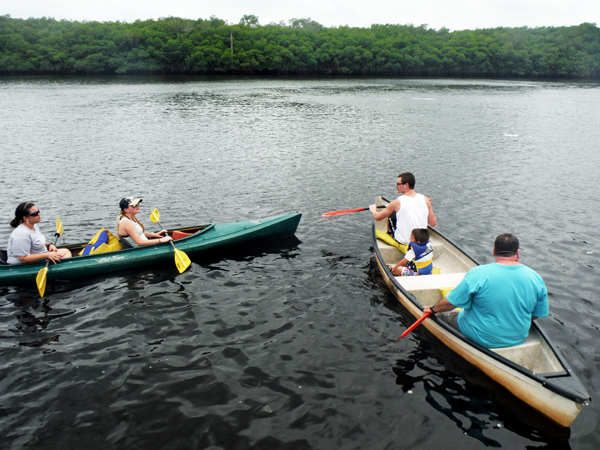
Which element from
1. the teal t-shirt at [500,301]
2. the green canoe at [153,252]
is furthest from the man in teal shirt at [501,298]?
the green canoe at [153,252]

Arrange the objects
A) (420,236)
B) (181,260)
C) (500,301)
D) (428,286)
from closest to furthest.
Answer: (500,301), (428,286), (420,236), (181,260)

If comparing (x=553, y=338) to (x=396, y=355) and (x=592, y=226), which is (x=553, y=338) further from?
(x=592, y=226)

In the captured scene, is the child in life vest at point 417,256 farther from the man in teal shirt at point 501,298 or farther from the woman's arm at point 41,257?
the woman's arm at point 41,257

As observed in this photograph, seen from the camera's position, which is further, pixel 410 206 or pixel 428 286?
pixel 410 206

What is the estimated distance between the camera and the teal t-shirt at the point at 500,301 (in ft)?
17.5

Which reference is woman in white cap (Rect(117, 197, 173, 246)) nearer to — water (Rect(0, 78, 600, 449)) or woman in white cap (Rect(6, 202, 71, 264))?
water (Rect(0, 78, 600, 449))

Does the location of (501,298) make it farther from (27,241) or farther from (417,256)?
(27,241)

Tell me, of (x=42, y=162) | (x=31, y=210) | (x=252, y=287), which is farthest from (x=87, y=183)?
(x=252, y=287)

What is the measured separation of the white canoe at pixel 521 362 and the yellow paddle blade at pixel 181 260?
15.6 ft

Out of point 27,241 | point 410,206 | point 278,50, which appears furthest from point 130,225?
point 278,50

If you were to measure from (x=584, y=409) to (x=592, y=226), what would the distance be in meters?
9.42

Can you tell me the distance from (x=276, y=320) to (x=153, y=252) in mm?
3977

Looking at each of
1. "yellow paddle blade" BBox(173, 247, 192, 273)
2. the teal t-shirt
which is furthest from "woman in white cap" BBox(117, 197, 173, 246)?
the teal t-shirt

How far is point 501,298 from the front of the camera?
5.50 metres
